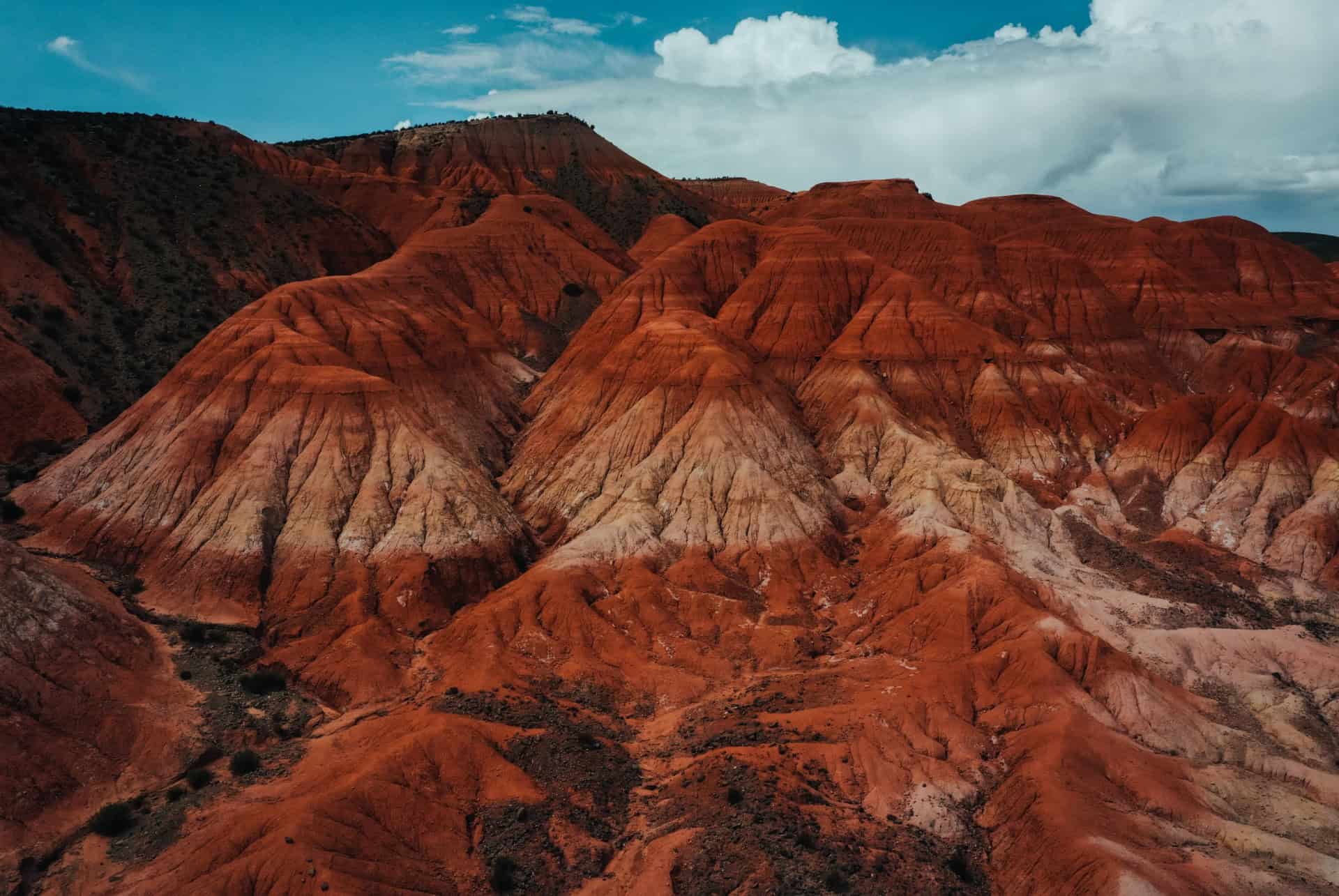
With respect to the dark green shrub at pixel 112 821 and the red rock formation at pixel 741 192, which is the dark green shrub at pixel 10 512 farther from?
the red rock formation at pixel 741 192

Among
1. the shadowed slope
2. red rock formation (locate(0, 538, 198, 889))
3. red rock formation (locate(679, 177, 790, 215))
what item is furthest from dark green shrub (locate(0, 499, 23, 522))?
red rock formation (locate(679, 177, 790, 215))

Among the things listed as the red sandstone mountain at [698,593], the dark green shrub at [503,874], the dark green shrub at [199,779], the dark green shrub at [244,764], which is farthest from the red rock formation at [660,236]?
the dark green shrub at [503,874]

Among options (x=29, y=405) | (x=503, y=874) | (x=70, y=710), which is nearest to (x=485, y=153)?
(x=29, y=405)

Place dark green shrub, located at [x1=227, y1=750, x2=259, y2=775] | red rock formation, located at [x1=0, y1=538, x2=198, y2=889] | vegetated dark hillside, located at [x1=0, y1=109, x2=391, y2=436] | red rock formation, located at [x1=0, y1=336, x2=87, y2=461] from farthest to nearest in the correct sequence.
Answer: vegetated dark hillside, located at [x1=0, y1=109, x2=391, y2=436]
red rock formation, located at [x1=0, y1=336, x2=87, y2=461]
dark green shrub, located at [x1=227, y1=750, x2=259, y2=775]
red rock formation, located at [x1=0, y1=538, x2=198, y2=889]

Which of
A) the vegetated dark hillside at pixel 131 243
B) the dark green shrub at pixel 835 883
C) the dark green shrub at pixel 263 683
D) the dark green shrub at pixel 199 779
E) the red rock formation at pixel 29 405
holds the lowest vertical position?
the dark green shrub at pixel 835 883

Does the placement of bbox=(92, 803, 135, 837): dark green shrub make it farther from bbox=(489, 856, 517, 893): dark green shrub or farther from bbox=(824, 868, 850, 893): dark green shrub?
bbox=(824, 868, 850, 893): dark green shrub

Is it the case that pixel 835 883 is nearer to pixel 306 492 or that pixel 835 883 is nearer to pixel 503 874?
pixel 503 874

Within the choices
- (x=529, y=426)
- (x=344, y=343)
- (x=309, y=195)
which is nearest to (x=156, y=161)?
(x=309, y=195)
